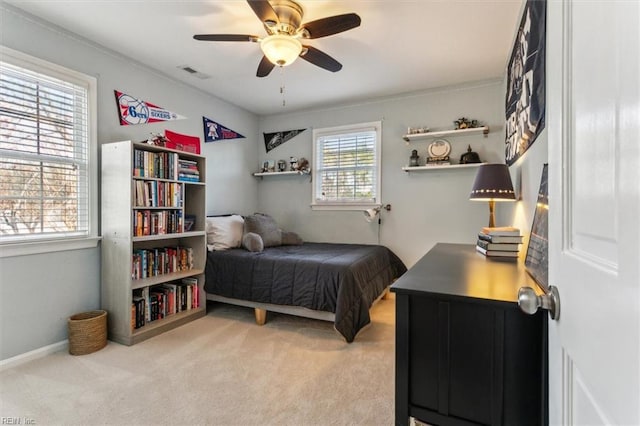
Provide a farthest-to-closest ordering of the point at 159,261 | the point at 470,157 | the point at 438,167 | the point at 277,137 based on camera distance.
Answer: the point at 277,137
the point at 438,167
the point at 470,157
the point at 159,261

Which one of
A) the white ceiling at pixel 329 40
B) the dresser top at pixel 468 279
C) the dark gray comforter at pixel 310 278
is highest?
the white ceiling at pixel 329 40

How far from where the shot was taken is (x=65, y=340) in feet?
7.86

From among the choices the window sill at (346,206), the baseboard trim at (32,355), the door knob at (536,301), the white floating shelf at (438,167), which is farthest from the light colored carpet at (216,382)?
the white floating shelf at (438,167)

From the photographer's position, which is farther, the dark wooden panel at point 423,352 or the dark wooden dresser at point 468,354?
the dark wooden panel at point 423,352

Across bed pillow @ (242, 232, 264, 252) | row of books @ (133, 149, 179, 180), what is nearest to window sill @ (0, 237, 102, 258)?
row of books @ (133, 149, 179, 180)

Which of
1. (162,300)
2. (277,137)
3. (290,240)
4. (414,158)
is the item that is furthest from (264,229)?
(414,158)

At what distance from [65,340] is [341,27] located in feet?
10.1

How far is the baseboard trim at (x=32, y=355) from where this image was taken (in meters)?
2.08

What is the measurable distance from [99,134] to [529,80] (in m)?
3.22

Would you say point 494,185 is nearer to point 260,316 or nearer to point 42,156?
point 260,316

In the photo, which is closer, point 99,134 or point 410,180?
point 99,134

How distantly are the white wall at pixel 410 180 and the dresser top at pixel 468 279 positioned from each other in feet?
5.94

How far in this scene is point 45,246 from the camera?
7.43 ft

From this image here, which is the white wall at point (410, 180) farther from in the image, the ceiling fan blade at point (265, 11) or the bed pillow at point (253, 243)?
the ceiling fan blade at point (265, 11)
